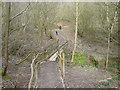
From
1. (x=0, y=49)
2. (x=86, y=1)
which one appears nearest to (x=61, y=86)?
(x=0, y=49)

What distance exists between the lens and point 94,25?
70.2 ft

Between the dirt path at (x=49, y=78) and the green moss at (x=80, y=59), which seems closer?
the dirt path at (x=49, y=78)

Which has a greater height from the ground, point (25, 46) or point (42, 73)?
point (25, 46)

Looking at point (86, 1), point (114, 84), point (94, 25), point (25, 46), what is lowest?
point (114, 84)

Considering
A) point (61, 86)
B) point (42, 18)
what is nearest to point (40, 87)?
point (61, 86)

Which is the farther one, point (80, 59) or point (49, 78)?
point (80, 59)

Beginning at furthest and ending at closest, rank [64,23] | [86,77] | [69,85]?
1. [64,23]
2. [86,77]
3. [69,85]

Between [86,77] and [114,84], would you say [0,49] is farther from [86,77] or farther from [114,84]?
[114,84]

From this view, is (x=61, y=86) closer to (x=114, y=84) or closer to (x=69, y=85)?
(x=69, y=85)

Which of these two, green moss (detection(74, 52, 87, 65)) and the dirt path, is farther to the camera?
green moss (detection(74, 52, 87, 65))

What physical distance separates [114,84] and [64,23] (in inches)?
945

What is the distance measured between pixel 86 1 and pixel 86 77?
43.7ft

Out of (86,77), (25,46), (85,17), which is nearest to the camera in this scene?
(86,77)

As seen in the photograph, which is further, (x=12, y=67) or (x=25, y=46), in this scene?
(x=25, y=46)
